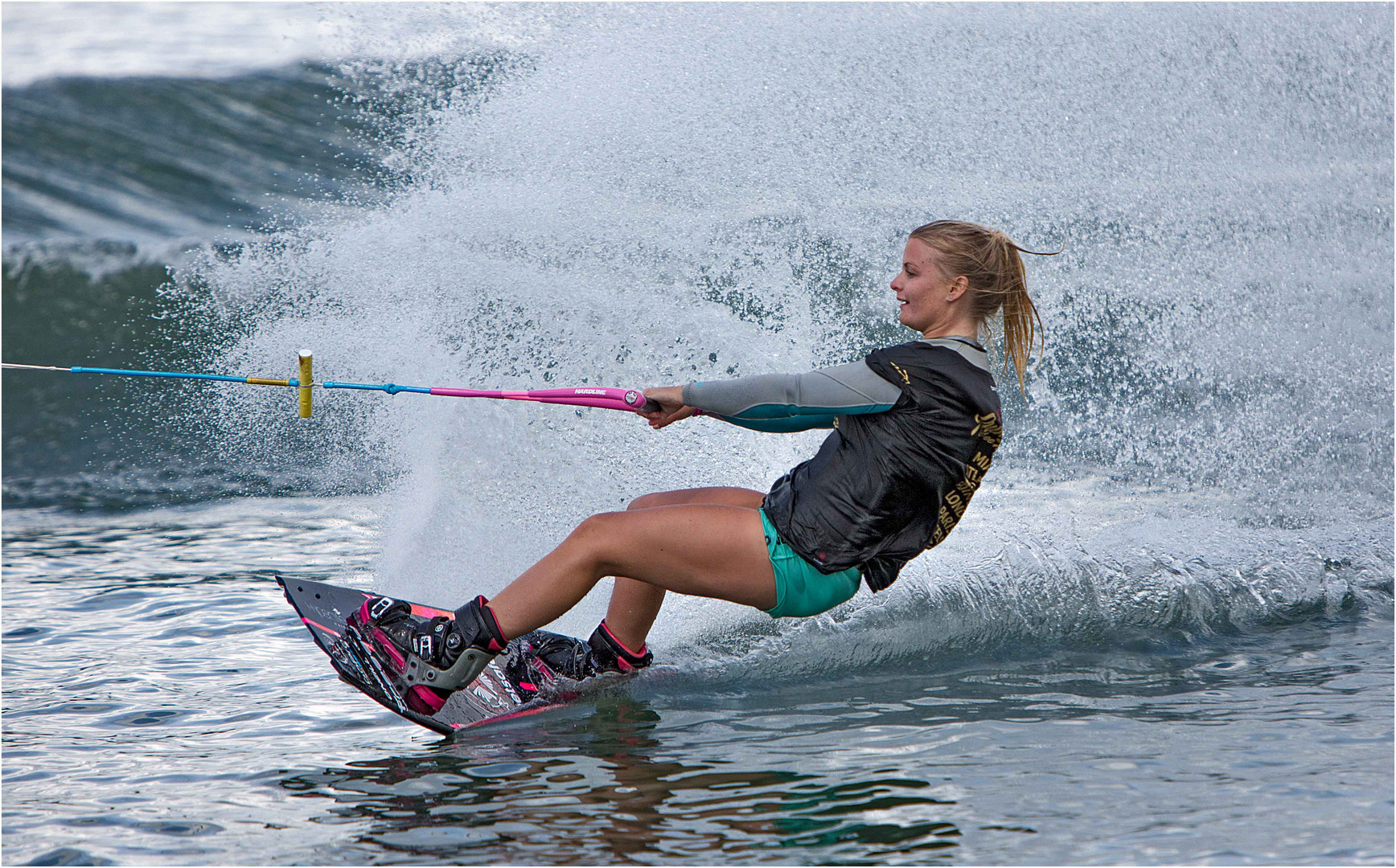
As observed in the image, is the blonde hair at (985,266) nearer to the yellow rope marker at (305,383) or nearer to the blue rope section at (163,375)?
the yellow rope marker at (305,383)

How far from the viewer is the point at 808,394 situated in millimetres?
3057

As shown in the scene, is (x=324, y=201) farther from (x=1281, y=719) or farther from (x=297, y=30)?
(x=1281, y=719)

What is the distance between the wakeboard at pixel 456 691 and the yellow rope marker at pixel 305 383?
576 mm

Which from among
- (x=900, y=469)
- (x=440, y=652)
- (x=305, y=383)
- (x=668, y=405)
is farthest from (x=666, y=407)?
(x=305, y=383)

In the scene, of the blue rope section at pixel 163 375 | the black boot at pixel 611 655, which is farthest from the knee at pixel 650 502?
the blue rope section at pixel 163 375

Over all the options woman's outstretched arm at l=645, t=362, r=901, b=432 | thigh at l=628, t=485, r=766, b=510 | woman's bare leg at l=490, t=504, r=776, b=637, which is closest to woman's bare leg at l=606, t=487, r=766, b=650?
thigh at l=628, t=485, r=766, b=510

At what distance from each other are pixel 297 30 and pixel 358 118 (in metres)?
2.09

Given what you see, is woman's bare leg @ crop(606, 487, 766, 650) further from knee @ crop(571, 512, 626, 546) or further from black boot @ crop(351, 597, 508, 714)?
black boot @ crop(351, 597, 508, 714)

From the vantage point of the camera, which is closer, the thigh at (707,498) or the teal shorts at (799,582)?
the teal shorts at (799,582)

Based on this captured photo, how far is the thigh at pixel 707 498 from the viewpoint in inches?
138

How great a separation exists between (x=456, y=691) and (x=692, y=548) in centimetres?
85

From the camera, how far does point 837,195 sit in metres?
7.05

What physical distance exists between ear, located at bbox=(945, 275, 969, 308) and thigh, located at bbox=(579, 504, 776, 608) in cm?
77

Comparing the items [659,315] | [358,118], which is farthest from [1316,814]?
[358,118]
